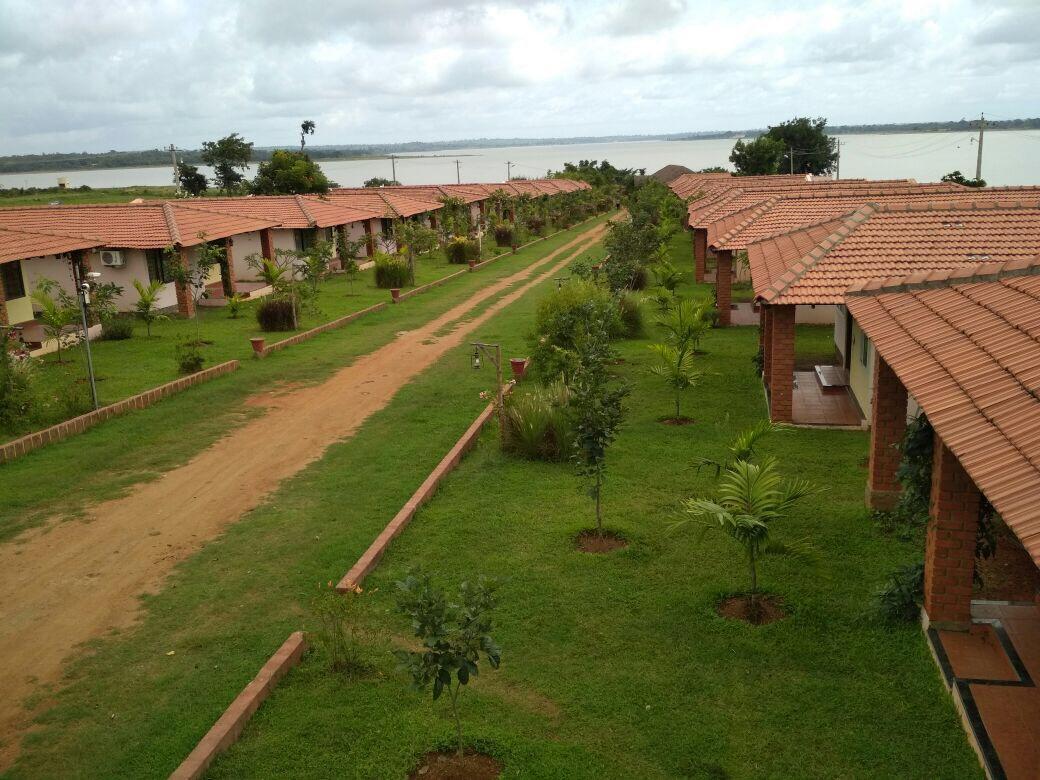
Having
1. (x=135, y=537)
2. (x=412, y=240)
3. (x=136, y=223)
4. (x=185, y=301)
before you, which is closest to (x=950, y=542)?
(x=135, y=537)

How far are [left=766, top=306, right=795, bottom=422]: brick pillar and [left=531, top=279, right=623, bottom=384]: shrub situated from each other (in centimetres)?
293

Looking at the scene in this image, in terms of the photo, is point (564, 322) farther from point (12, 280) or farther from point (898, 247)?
point (12, 280)

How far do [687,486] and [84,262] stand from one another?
1895cm

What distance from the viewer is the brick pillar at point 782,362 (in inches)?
543

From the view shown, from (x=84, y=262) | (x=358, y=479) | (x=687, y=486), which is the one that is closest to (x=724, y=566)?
(x=687, y=486)

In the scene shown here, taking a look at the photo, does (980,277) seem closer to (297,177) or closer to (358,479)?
(358,479)

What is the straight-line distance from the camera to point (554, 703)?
273 inches

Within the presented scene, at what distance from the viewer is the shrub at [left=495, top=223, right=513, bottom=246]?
156ft

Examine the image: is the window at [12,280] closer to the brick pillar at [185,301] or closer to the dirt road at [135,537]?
the brick pillar at [185,301]

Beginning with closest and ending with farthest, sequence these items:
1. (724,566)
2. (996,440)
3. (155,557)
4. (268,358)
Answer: (996,440), (724,566), (155,557), (268,358)

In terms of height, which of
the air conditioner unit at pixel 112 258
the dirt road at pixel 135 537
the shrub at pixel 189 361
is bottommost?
the dirt road at pixel 135 537

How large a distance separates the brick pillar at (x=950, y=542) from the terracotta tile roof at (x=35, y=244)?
1924cm

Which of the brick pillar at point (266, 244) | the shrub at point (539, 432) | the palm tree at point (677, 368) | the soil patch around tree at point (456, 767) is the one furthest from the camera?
the brick pillar at point (266, 244)

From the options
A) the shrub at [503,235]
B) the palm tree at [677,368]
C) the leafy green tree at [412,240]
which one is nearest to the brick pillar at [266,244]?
the leafy green tree at [412,240]
